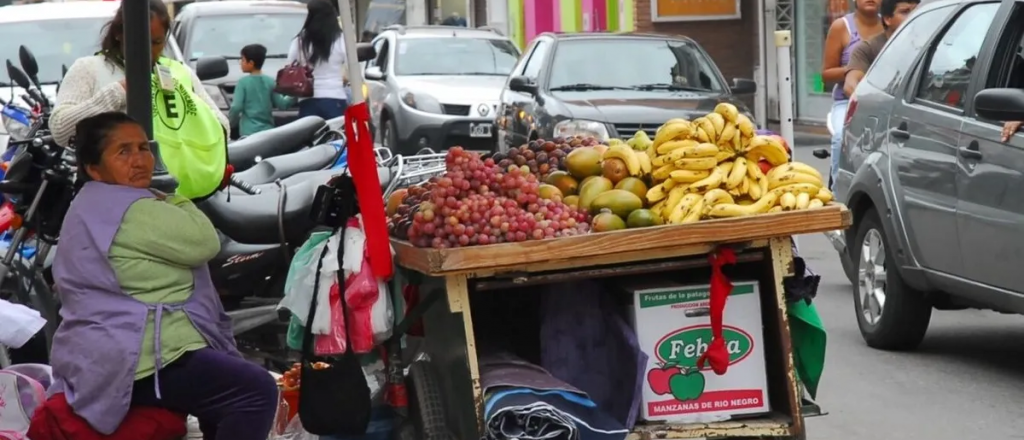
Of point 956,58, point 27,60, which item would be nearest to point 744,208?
point 27,60

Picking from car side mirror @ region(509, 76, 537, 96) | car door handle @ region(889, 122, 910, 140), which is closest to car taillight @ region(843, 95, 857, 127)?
car door handle @ region(889, 122, 910, 140)

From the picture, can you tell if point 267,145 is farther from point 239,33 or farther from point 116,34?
point 239,33

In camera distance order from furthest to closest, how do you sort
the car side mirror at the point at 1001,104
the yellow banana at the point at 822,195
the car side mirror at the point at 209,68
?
the car side mirror at the point at 209,68 < the car side mirror at the point at 1001,104 < the yellow banana at the point at 822,195

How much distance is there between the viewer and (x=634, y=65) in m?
14.2

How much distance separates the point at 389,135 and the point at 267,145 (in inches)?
375

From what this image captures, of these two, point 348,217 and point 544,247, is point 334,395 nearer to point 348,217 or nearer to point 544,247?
point 348,217

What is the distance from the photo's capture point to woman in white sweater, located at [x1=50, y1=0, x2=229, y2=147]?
594cm

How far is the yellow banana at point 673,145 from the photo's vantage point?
16.7 ft

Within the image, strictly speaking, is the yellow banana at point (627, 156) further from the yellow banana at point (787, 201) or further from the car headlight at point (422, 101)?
the car headlight at point (422, 101)

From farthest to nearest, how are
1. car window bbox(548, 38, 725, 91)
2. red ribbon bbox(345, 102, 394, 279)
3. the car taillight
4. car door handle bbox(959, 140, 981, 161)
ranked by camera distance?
car window bbox(548, 38, 725, 91) < the car taillight < car door handle bbox(959, 140, 981, 161) < red ribbon bbox(345, 102, 394, 279)

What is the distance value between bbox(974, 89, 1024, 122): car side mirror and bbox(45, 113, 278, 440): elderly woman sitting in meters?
3.61

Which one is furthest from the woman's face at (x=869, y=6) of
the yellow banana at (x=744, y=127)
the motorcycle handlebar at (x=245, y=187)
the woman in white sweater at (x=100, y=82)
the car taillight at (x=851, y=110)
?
the yellow banana at (x=744, y=127)

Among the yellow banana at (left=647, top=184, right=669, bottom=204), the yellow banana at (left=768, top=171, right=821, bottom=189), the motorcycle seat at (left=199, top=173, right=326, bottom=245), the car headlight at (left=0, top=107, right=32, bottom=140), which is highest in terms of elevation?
the yellow banana at (left=768, top=171, right=821, bottom=189)

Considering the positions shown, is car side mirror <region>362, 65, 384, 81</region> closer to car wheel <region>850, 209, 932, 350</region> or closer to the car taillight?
the car taillight
